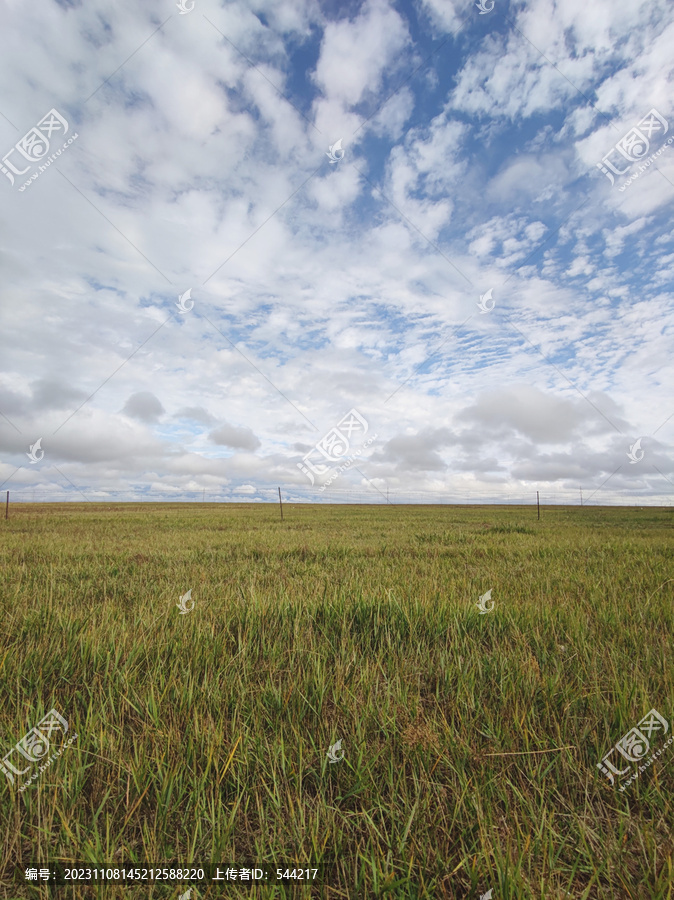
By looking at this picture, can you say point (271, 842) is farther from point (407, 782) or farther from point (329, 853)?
point (407, 782)

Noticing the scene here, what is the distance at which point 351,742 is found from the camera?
6.93 ft

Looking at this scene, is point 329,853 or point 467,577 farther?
point 467,577

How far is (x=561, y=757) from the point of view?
2023 mm

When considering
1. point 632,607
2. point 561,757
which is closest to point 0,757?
point 561,757

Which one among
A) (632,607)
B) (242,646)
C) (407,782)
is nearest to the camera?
(407,782)

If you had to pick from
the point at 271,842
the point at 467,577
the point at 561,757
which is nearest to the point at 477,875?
the point at 271,842

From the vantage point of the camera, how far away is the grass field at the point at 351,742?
1.53 metres

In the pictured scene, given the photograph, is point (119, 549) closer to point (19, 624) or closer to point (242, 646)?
point (19, 624)

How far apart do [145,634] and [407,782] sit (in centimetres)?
243

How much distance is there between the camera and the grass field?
5.03 ft

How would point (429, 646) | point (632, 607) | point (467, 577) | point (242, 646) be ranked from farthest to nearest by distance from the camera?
point (467, 577), point (632, 607), point (429, 646), point (242, 646)

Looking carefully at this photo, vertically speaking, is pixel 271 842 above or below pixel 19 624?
below

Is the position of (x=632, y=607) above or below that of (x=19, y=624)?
below

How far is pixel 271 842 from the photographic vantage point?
1562 mm
